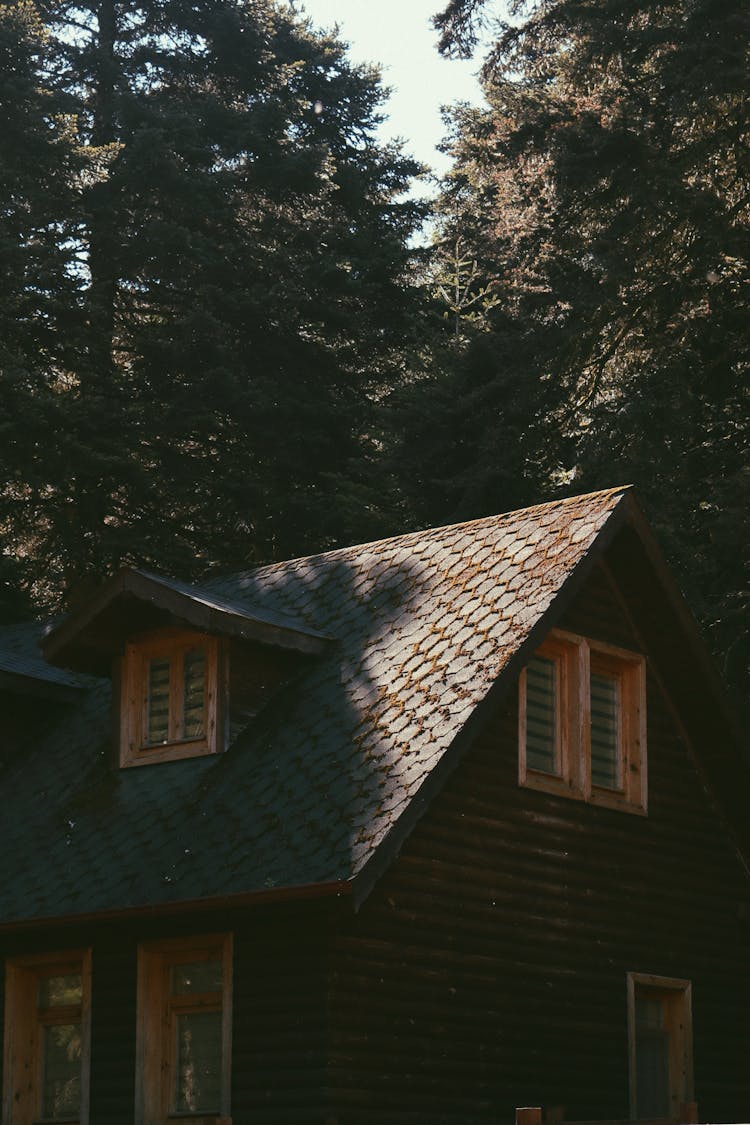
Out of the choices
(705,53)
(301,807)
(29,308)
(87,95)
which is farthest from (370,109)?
(301,807)

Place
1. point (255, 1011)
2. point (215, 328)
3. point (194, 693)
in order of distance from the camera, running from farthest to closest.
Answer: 1. point (215, 328)
2. point (194, 693)
3. point (255, 1011)

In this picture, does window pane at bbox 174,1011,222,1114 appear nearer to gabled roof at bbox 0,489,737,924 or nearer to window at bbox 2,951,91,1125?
window at bbox 2,951,91,1125

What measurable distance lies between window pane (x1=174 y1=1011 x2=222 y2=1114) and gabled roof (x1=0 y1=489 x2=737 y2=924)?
137 centimetres

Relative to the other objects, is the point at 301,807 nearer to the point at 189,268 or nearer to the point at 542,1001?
the point at 542,1001

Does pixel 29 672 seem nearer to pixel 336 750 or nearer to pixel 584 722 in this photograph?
pixel 336 750

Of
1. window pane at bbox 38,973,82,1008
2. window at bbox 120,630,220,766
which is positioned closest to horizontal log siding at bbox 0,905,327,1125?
window pane at bbox 38,973,82,1008

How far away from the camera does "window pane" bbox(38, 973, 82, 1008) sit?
54.9 feet

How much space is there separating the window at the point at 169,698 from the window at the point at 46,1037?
241 cm

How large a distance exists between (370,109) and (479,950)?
31245mm

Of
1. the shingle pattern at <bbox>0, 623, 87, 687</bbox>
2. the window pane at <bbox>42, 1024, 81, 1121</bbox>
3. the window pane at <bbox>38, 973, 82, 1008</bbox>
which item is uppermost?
the shingle pattern at <bbox>0, 623, 87, 687</bbox>

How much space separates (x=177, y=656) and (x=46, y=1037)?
13.4 ft

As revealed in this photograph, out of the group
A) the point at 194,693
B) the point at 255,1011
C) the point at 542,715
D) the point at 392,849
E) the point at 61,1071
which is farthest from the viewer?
the point at 194,693

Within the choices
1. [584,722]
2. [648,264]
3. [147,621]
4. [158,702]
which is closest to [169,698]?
[158,702]

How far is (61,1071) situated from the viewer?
54.5 ft
